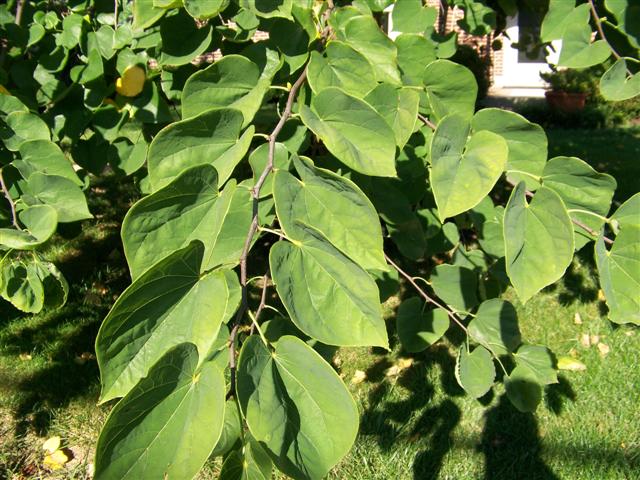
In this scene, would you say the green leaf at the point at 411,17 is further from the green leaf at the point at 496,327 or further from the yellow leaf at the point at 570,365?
the yellow leaf at the point at 570,365

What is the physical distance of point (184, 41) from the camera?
1.30m

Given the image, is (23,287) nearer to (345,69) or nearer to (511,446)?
(345,69)

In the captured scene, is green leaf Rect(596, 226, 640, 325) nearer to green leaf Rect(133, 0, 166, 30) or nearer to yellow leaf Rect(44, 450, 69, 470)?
green leaf Rect(133, 0, 166, 30)

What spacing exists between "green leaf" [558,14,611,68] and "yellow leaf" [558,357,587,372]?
1.63 m

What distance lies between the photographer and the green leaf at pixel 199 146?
86 centimetres

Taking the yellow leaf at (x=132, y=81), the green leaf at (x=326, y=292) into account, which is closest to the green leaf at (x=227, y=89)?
the green leaf at (x=326, y=292)

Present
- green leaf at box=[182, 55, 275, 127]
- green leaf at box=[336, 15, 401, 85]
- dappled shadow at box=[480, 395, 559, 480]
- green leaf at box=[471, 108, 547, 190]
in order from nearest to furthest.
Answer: green leaf at box=[182, 55, 275, 127]
green leaf at box=[471, 108, 547, 190]
green leaf at box=[336, 15, 401, 85]
dappled shadow at box=[480, 395, 559, 480]

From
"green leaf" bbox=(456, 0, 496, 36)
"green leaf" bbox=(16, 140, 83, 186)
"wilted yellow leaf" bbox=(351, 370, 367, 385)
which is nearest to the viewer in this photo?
"green leaf" bbox=(16, 140, 83, 186)

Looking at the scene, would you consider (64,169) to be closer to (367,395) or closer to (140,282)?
(140,282)

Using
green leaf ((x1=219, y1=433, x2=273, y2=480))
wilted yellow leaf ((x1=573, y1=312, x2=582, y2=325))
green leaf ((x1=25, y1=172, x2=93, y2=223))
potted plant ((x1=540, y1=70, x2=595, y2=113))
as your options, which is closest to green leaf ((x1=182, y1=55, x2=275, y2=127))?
green leaf ((x1=25, y1=172, x2=93, y2=223))

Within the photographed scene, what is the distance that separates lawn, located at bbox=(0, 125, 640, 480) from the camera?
2.10 m

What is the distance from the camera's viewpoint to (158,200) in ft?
2.46

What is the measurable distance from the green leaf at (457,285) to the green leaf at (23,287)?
101cm

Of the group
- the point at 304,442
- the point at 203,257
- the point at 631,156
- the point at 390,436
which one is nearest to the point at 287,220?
the point at 203,257
